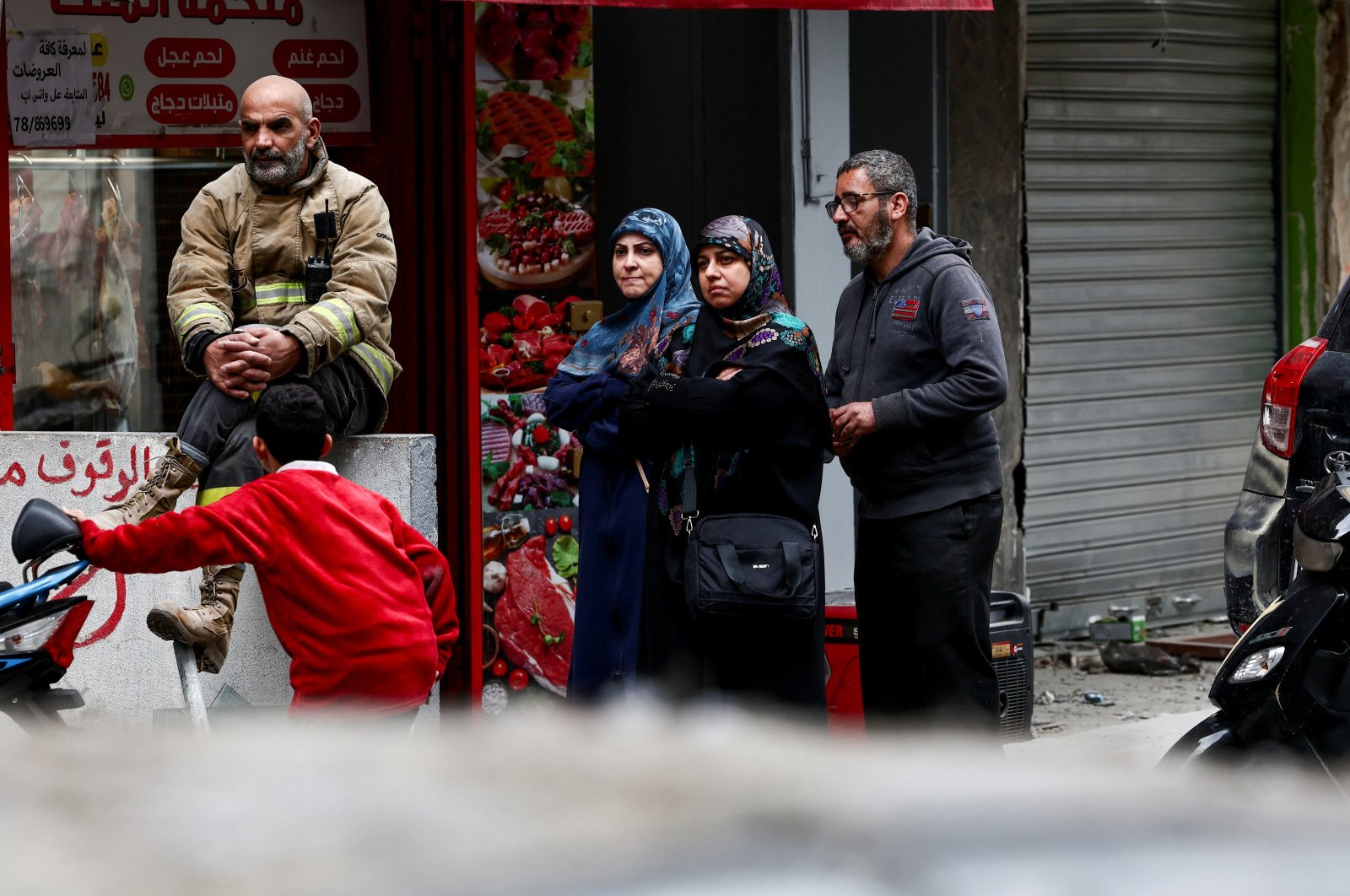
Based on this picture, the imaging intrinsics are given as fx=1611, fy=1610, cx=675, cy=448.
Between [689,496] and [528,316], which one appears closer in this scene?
[689,496]

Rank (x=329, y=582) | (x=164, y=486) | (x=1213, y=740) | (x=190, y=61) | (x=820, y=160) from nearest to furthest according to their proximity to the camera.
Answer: (x=329, y=582), (x=1213, y=740), (x=164, y=486), (x=190, y=61), (x=820, y=160)

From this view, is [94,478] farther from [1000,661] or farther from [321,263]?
[1000,661]

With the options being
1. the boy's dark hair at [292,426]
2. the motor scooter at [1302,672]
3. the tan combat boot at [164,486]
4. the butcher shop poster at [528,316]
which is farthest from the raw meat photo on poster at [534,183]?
the motor scooter at [1302,672]

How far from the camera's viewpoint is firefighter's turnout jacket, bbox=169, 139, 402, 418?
15.2ft

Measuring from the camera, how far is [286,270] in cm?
473

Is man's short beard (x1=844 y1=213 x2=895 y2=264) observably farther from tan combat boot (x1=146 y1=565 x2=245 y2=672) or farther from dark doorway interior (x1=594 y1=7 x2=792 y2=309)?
dark doorway interior (x1=594 y1=7 x2=792 y2=309)

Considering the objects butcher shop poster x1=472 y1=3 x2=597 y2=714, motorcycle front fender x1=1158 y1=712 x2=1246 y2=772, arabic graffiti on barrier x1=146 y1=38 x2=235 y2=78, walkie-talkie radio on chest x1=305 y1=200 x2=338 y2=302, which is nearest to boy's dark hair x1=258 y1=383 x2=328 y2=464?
walkie-talkie radio on chest x1=305 y1=200 x2=338 y2=302

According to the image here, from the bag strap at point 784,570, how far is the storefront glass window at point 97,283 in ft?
9.87

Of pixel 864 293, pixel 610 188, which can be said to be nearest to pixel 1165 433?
pixel 610 188

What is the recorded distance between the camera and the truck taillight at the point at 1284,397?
498 centimetres

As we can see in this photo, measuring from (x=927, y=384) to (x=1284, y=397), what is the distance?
1355 mm

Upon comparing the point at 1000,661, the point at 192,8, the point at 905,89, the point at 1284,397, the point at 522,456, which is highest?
the point at 192,8

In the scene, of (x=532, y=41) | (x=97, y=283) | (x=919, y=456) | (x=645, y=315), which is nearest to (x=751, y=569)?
(x=919, y=456)

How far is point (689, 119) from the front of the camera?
298 inches
